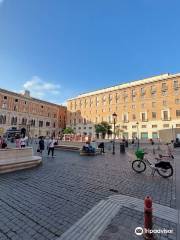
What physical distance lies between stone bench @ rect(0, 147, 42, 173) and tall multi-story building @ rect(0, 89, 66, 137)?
48227mm

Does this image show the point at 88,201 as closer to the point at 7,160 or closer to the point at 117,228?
the point at 117,228

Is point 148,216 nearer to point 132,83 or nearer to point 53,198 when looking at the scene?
point 53,198

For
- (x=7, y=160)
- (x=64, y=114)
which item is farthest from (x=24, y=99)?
(x=7, y=160)

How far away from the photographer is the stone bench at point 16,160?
853 centimetres

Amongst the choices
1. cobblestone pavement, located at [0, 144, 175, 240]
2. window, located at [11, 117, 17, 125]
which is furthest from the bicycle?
window, located at [11, 117, 17, 125]

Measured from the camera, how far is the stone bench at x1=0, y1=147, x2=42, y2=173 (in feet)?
28.0

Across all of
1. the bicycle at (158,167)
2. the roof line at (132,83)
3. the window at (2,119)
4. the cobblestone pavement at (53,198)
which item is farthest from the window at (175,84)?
the window at (2,119)

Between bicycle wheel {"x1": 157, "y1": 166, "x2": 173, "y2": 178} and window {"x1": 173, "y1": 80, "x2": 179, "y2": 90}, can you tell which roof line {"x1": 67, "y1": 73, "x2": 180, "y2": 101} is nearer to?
window {"x1": 173, "y1": 80, "x2": 179, "y2": 90}

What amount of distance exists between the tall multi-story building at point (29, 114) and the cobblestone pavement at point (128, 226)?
181 feet

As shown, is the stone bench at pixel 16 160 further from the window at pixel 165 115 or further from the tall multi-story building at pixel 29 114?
the window at pixel 165 115

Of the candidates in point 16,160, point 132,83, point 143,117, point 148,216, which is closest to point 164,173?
point 148,216

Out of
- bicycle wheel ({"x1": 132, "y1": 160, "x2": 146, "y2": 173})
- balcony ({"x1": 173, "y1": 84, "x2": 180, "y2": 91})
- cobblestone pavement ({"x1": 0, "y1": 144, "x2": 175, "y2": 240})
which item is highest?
balcony ({"x1": 173, "y1": 84, "x2": 180, "y2": 91})

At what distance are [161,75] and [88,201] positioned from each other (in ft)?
208

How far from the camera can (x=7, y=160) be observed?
346 inches
